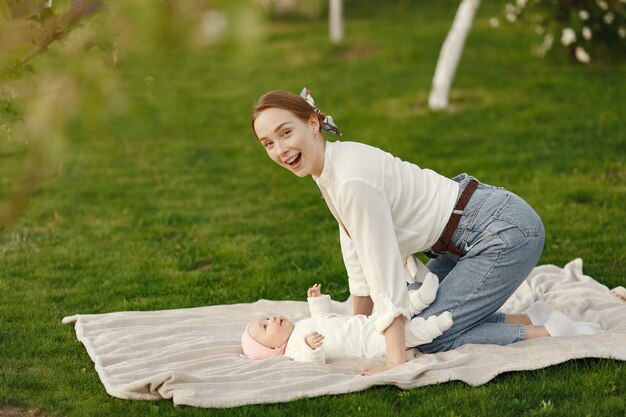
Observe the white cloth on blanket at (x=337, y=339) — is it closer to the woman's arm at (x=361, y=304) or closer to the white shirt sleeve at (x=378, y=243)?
the woman's arm at (x=361, y=304)

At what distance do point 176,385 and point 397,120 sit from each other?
21.6 feet

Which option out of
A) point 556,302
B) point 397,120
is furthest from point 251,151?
point 556,302

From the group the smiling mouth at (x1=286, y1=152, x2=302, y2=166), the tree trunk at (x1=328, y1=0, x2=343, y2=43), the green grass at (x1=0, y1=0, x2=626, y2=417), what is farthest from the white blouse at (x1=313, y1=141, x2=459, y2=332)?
the tree trunk at (x1=328, y1=0, x2=343, y2=43)

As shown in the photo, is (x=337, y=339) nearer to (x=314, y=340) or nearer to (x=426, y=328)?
(x=314, y=340)

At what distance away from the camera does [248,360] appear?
443 cm

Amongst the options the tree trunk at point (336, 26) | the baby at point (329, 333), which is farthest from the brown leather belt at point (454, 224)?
the tree trunk at point (336, 26)

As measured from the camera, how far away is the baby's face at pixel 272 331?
177 inches

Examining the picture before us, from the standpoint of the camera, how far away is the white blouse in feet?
13.0

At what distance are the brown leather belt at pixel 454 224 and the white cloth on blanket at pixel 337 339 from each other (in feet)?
1.18

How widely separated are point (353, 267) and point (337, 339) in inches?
14.1

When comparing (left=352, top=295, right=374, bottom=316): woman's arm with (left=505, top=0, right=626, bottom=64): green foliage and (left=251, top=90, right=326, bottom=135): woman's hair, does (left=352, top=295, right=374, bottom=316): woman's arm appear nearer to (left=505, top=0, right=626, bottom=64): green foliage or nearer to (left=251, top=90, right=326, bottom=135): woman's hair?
(left=251, top=90, right=326, bottom=135): woman's hair

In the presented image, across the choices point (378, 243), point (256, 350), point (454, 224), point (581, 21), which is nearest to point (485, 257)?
point (454, 224)

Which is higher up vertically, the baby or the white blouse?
the white blouse

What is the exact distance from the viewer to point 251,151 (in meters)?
9.69
